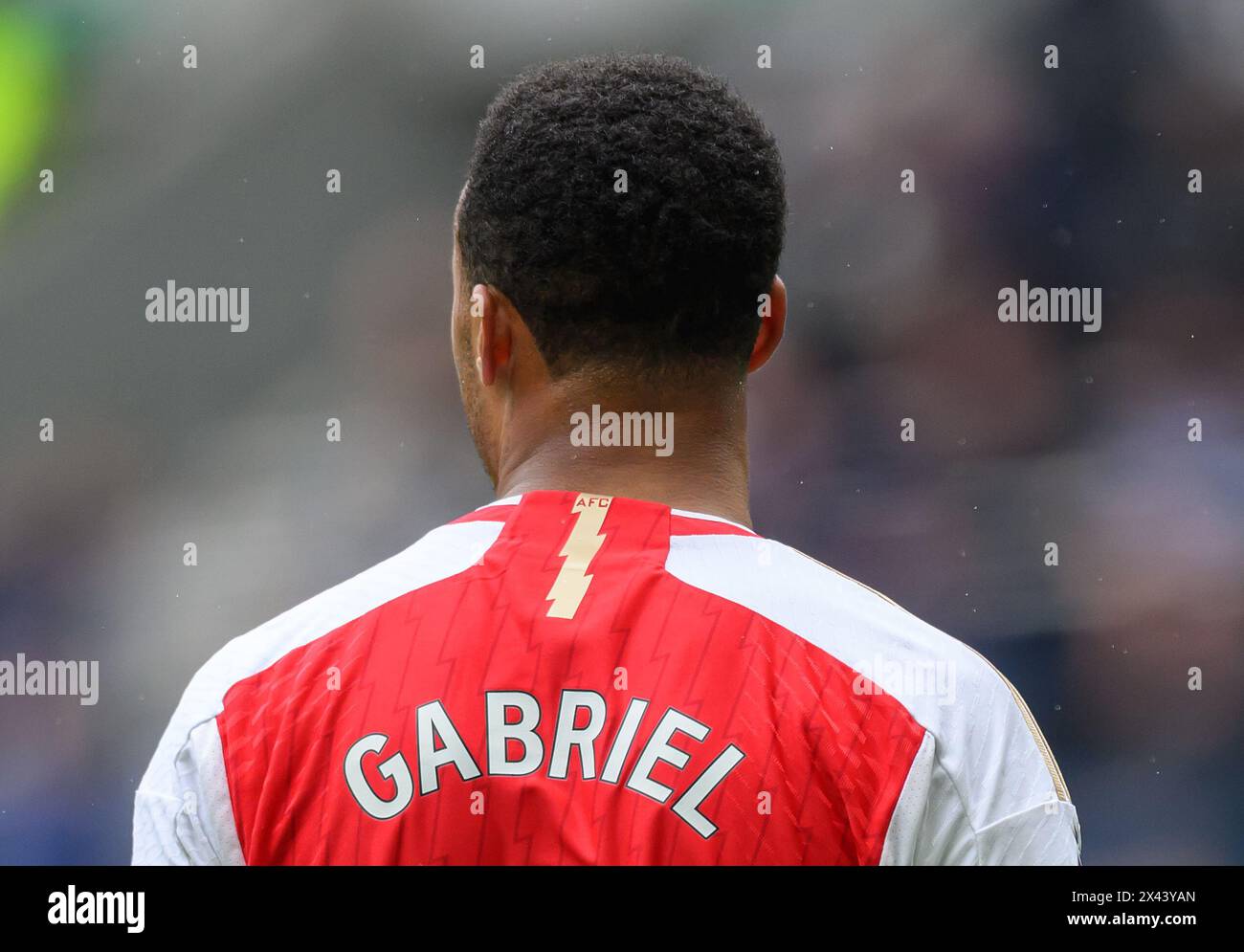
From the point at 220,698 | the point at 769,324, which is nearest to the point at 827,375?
the point at 769,324

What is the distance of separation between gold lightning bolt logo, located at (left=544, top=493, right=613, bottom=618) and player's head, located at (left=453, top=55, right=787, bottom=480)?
4.6 inches

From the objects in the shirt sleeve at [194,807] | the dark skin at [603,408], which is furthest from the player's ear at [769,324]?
the shirt sleeve at [194,807]

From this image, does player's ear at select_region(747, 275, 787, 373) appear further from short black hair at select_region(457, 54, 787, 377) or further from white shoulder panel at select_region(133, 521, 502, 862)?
white shoulder panel at select_region(133, 521, 502, 862)

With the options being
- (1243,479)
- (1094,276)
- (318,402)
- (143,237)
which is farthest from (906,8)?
(143,237)

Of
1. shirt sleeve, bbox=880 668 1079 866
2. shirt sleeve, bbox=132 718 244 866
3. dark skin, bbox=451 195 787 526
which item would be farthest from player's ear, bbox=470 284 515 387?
shirt sleeve, bbox=880 668 1079 866

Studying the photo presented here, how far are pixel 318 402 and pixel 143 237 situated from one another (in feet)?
3.52

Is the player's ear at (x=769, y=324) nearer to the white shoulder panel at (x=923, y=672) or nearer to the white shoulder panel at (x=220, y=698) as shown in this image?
the white shoulder panel at (x=923, y=672)

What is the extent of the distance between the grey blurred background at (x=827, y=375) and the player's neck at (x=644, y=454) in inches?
123

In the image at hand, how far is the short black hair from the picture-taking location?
121 centimetres

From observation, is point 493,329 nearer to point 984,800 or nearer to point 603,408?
point 603,408

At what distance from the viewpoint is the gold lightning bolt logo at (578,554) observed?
1.11 meters

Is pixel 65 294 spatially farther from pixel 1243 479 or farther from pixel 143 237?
pixel 1243 479
